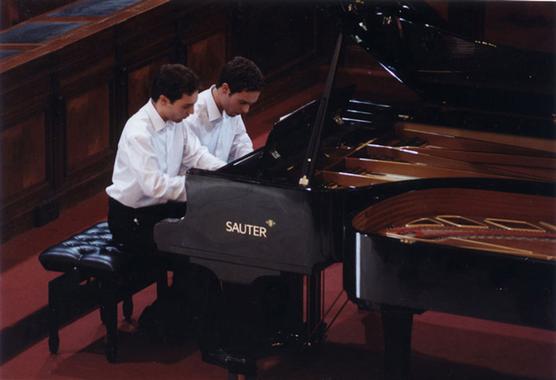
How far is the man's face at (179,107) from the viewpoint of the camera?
16.5 feet

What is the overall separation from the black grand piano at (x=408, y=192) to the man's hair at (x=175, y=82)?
1.27ft

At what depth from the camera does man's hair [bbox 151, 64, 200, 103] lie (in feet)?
16.2

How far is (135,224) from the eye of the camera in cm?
518

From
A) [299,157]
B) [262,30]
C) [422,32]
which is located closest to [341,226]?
[299,157]

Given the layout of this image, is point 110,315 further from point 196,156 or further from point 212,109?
point 212,109

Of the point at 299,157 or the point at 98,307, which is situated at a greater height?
the point at 299,157

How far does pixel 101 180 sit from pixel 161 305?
1781 mm

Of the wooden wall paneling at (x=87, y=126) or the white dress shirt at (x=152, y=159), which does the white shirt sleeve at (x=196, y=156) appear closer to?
the white dress shirt at (x=152, y=159)

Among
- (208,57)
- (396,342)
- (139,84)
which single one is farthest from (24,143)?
(396,342)

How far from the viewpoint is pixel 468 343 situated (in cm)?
543

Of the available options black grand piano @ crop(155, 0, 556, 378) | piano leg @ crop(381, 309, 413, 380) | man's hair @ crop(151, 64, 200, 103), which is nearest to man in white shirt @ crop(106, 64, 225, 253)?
man's hair @ crop(151, 64, 200, 103)

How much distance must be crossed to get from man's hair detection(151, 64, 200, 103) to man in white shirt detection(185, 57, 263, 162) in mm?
194

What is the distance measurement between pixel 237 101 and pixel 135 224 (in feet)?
2.15

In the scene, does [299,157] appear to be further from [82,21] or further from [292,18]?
[292,18]
